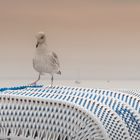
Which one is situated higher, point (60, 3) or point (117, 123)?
point (60, 3)

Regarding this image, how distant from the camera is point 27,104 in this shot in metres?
0.49

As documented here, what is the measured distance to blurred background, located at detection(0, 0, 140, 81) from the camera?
2.71 meters

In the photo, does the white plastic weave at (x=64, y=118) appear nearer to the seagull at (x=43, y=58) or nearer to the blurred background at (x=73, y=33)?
the seagull at (x=43, y=58)

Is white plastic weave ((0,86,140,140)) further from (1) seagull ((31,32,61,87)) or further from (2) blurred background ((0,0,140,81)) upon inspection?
(2) blurred background ((0,0,140,81))

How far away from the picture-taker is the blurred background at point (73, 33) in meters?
2.71

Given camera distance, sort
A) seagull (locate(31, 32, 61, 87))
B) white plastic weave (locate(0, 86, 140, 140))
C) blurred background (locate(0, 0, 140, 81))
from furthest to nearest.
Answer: blurred background (locate(0, 0, 140, 81)) < seagull (locate(31, 32, 61, 87)) < white plastic weave (locate(0, 86, 140, 140))

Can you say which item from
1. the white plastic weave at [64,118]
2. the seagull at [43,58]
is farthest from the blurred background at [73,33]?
the white plastic weave at [64,118]

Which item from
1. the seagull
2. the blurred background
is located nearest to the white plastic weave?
the seagull

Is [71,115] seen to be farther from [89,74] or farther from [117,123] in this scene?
[89,74]

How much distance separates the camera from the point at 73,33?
2705 millimetres

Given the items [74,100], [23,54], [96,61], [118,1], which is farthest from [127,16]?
[74,100]

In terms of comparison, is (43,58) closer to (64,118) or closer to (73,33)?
(64,118)

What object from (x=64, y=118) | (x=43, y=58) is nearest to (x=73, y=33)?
(x=43, y=58)

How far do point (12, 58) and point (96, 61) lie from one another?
2.30 feet
